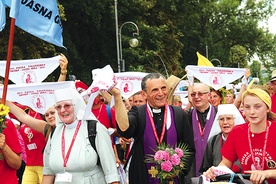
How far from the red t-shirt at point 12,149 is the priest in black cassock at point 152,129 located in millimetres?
1163

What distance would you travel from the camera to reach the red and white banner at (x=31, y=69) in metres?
8.74

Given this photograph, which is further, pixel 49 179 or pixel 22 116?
pixel 22 116

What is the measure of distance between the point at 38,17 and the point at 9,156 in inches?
82.6

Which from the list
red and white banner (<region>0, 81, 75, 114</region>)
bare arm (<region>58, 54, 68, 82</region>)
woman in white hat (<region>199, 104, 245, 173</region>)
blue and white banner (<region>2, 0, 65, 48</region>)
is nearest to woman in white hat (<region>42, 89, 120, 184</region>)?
woman in white hat (<region>199, 104, 245, 173</region>)

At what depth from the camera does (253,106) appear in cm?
488

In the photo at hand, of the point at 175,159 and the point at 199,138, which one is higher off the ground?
the point at 199,138

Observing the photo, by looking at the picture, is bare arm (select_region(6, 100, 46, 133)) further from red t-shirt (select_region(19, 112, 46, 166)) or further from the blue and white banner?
red t-shirt (select_region(19, 112, 46, 166))

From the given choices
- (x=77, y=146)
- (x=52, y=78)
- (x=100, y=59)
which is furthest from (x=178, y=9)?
(x=77, y=146)

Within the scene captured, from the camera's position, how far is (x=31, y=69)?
8812 millimetres

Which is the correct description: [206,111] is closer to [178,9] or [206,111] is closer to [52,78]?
[52,78]

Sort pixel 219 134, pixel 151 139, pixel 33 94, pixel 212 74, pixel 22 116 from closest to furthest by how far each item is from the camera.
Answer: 1. pixel 151 139
2. pixel 219 134
3. pixel 22 116
4. pixel 33 94
5. pixel 212 74

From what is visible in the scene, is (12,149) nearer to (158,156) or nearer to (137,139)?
(137,139)

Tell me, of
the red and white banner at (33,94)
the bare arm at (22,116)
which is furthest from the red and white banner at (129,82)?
the bare arm at (22,116)

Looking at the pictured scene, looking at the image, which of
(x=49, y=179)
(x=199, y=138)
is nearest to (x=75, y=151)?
(x=49, y=179)
